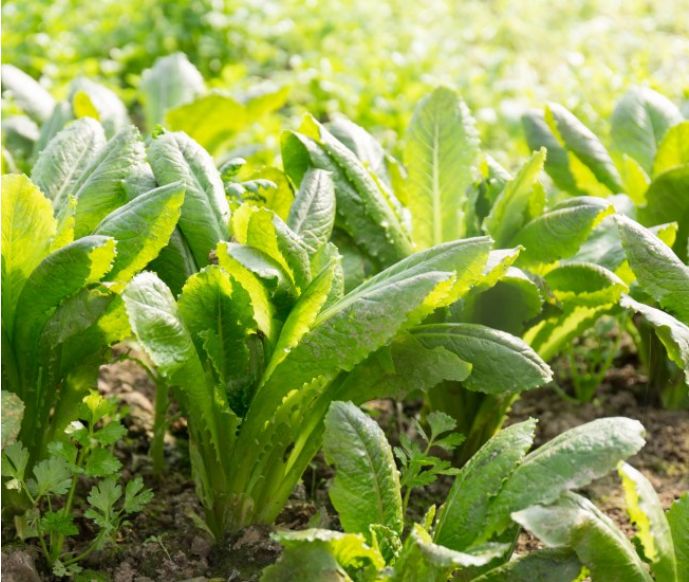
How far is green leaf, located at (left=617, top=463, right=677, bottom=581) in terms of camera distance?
1.87m

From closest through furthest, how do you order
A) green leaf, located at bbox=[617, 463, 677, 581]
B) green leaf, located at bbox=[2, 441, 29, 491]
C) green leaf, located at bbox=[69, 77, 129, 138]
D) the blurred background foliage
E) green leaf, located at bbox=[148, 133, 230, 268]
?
green leaf, located at bbox=[617, 463, 677, 581], green leaf, located at bbox=[2, 441, 29, 491], green leaf, located at bbox=[148, 133, 230, 268], green leaf, located at bbox=[69, 77, 129, 138], the blurred background foliage

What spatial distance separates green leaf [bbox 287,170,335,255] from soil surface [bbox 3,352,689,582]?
1.88 feet

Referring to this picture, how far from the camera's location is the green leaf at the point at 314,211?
2.43 meters

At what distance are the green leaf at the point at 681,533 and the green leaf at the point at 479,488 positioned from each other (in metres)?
0.31

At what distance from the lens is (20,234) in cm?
228

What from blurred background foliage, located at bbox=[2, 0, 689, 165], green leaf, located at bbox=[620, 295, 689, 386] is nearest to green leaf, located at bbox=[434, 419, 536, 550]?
green leaf, located at bbox=[620, 295, 689, 386]

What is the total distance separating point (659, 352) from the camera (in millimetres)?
3125

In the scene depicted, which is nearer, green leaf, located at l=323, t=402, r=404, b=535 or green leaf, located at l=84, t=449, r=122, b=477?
green leaf, located at l=323, t=402, r=404, b=535

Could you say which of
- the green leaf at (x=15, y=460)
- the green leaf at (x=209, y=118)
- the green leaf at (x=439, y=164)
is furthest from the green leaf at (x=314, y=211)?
the green leaf at (x=209, y=118)

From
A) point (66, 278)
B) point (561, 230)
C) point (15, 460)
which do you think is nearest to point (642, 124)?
point (561, 230)

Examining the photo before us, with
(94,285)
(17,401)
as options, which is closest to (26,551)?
(17,401)

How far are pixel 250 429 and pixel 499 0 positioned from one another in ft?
18.3

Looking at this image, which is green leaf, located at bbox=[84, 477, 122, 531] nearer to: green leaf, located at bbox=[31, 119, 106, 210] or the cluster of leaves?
the cluster of leaves

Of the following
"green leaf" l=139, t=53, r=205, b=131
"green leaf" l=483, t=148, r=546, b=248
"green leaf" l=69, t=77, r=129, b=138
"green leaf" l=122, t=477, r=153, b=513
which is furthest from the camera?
"green leaf" l=139, t=53, r=205, b=131
